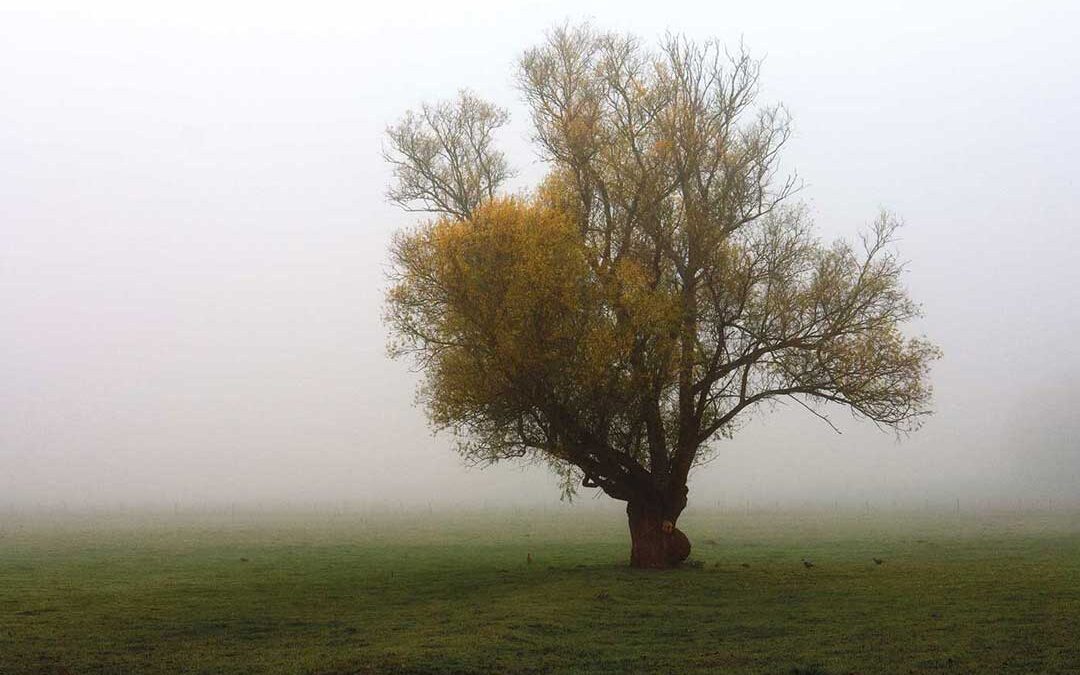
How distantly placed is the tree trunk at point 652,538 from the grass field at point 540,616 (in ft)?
3.19

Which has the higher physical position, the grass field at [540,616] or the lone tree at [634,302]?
the lone tree at [634,302]

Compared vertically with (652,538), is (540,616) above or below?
below

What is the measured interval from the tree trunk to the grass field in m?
0.97

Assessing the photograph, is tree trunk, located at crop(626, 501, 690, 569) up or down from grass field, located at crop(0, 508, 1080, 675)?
up

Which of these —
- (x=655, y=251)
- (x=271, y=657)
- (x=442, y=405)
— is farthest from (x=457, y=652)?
(x=655, y=251)

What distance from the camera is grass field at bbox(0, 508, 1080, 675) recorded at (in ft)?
70.5

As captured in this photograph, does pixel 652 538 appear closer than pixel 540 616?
No

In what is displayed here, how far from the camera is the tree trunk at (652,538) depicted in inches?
1555

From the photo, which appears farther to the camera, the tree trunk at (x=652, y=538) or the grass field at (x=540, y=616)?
the tree trunk at (x=652, y=538)

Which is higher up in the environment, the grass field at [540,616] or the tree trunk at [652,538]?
the tree trunk at [652,538]

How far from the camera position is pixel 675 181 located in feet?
129

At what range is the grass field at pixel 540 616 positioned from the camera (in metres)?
21.5

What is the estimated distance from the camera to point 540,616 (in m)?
27.1

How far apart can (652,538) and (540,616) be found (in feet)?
43.5
